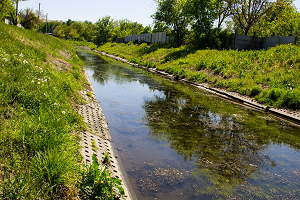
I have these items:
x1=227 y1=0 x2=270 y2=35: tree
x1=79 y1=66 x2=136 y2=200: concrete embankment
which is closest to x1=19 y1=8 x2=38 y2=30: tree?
x1=227 y1=0 x2=270 y2=35: tree

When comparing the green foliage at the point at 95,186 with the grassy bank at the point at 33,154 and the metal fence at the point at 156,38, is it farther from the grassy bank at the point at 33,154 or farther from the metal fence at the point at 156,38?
the metal fence at the point at 156,38

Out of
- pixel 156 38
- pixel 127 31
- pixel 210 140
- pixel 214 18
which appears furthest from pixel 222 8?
pixel 127 31

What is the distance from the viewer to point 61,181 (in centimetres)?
274

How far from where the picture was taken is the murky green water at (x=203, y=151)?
4.18 metres

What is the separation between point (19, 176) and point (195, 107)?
8.46 meters

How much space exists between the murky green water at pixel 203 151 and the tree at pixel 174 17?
90.3 ft

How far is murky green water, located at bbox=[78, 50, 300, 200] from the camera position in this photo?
13.7 feet

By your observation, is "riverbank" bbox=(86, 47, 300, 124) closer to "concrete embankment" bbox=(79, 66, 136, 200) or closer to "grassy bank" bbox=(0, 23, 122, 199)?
"concrete embankment" bbox=(79, 66, 136, 200)

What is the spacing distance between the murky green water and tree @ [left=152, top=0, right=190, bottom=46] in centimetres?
2753

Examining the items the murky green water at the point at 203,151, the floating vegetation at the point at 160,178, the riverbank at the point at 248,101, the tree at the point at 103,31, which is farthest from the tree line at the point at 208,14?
the tree at the point at 103,31

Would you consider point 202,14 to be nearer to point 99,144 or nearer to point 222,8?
→ point 222,8

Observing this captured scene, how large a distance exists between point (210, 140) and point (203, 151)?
0.87 m

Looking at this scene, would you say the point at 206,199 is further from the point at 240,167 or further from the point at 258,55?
the point at 258,55

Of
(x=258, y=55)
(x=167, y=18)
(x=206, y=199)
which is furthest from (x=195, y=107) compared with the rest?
(x=167, y=18)
